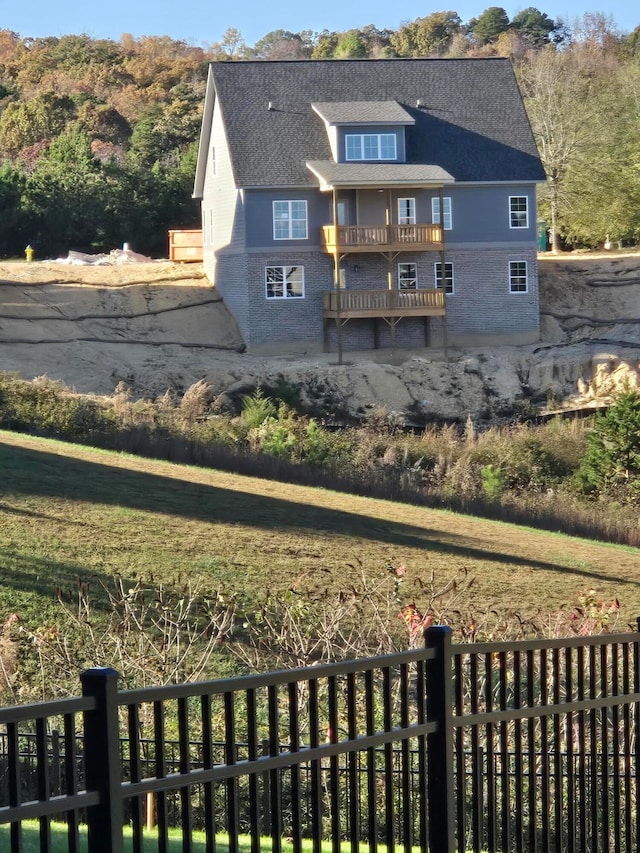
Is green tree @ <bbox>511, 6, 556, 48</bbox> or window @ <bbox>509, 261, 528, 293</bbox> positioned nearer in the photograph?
window @ <bbox>509, 261, 528, 293</bbox>

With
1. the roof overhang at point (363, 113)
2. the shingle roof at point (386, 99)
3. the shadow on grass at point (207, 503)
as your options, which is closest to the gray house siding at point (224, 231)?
the shingle roof at point (386, 99)

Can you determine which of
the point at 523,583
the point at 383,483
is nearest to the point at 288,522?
the point at 523,583

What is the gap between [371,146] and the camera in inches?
1918

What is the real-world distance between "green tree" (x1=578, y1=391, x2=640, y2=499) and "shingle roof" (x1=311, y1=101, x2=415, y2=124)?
1696 cm

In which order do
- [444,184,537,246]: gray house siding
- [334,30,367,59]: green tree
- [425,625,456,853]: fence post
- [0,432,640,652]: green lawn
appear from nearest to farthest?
[425,625,456,853]: fence post, [0,432,640,652]: green lawn, [444,184,537,246]: gray house siding, [334,30,367,59]: green tree

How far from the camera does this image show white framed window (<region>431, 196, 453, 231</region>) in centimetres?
4925

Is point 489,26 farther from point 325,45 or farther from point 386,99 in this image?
point 386,99

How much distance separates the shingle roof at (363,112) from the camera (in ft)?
158

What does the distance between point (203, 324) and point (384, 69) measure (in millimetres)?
12370

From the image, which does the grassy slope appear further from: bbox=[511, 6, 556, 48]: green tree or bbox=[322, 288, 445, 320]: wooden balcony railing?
bbox=[511, 6, 556, 48]: green tree

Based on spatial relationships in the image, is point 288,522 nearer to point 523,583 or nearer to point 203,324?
point 523,583

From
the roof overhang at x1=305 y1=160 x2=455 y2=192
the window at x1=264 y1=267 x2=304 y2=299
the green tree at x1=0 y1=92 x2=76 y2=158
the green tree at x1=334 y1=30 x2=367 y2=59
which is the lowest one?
the window at x1=264 y1=267 x2=304 y2=299

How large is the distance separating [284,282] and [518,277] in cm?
894

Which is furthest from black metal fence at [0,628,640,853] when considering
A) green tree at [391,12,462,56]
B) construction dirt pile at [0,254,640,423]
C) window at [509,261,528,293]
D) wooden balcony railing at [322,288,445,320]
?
green tree at [391,12,462,56]
